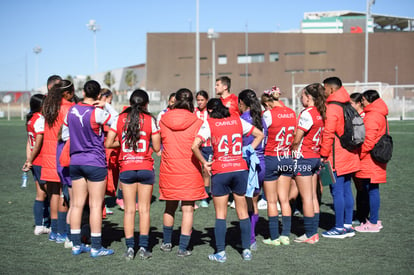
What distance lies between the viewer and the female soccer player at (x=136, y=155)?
5.85 m

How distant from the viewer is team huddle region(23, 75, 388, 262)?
583 centimetres

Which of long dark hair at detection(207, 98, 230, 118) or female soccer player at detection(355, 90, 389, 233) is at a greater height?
long dark hair at detection(207, 98, 230, 118)

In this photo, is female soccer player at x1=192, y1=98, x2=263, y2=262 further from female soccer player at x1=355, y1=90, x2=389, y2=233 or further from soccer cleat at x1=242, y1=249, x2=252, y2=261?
female soccer player at x1=355, y1=90, x2=389, y2=233

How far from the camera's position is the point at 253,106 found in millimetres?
6367

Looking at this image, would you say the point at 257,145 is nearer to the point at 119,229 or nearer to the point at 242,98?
the point at 242,98

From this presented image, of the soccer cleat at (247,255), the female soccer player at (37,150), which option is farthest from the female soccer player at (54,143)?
the soccer cleat at (247,255)

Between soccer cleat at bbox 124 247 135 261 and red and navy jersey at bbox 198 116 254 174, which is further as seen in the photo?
soccer cleat at bbox 124 247 135 261

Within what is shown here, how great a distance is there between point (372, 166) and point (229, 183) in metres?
2.67

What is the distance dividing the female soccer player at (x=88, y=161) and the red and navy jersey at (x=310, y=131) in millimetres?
2556

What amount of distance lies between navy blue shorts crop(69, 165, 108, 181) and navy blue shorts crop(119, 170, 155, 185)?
25 cm

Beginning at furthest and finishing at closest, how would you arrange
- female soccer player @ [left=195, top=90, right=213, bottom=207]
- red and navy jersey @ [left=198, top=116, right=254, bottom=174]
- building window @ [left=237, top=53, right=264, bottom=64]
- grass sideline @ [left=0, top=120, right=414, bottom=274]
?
1. building window @ [left=237, top=53, right=264, bottom=64]
2. female soccer player @ [left=195, top=90, right=213, bottom=207]
3. red and navy jersey @ [left=198, top=116, right=254, bottom=174]
4. grass sideline @ [left=0, top=120, right=414, bottom=274]

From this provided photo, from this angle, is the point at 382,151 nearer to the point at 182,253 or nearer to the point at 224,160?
the point at 224,160

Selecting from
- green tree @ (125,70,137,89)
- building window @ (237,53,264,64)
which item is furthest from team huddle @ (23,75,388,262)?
green tree @ (125,70,137,89)

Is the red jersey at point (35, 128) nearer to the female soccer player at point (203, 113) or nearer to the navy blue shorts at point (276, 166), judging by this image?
the female soccer player at point (203, 113)
